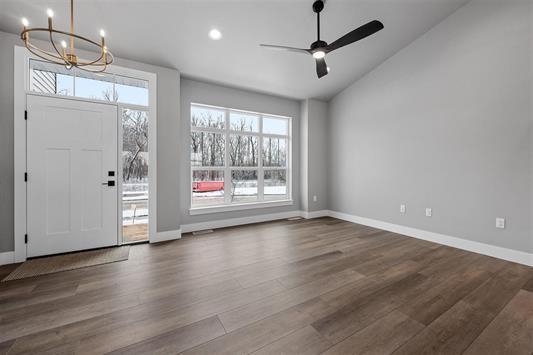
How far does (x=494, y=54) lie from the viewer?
9.89ft

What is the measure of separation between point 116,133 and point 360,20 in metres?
4.02

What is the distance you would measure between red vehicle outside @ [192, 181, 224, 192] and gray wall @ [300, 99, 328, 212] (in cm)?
206

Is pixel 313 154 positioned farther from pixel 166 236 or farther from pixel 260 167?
pixel 166 236

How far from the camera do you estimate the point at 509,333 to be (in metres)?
1.61

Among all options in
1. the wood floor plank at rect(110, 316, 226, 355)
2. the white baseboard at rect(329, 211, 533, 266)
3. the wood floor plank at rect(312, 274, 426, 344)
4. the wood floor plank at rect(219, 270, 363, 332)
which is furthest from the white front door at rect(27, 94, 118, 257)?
the white baseboard at rect(329, 211, 533, 266)

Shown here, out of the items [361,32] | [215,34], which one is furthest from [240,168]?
[361,32]

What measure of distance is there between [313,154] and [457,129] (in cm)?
271

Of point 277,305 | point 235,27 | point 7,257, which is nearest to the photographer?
point 277,305

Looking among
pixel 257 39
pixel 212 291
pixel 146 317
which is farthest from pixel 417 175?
pixel 146 317

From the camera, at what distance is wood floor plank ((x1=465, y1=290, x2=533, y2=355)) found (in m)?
1.46

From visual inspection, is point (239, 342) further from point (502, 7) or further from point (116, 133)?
point (502, 7)

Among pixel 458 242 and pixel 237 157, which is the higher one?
pixel 237 157

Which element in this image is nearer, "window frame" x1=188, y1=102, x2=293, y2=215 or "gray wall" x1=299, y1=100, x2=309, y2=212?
"window frame" x1=188, y1=102, x2=293, y2=215

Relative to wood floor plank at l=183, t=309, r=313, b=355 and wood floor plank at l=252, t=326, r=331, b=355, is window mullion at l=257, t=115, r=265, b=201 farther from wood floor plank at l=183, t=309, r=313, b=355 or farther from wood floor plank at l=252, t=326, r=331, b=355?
wood floor plank at l=252, t=326, r=331, b=355
